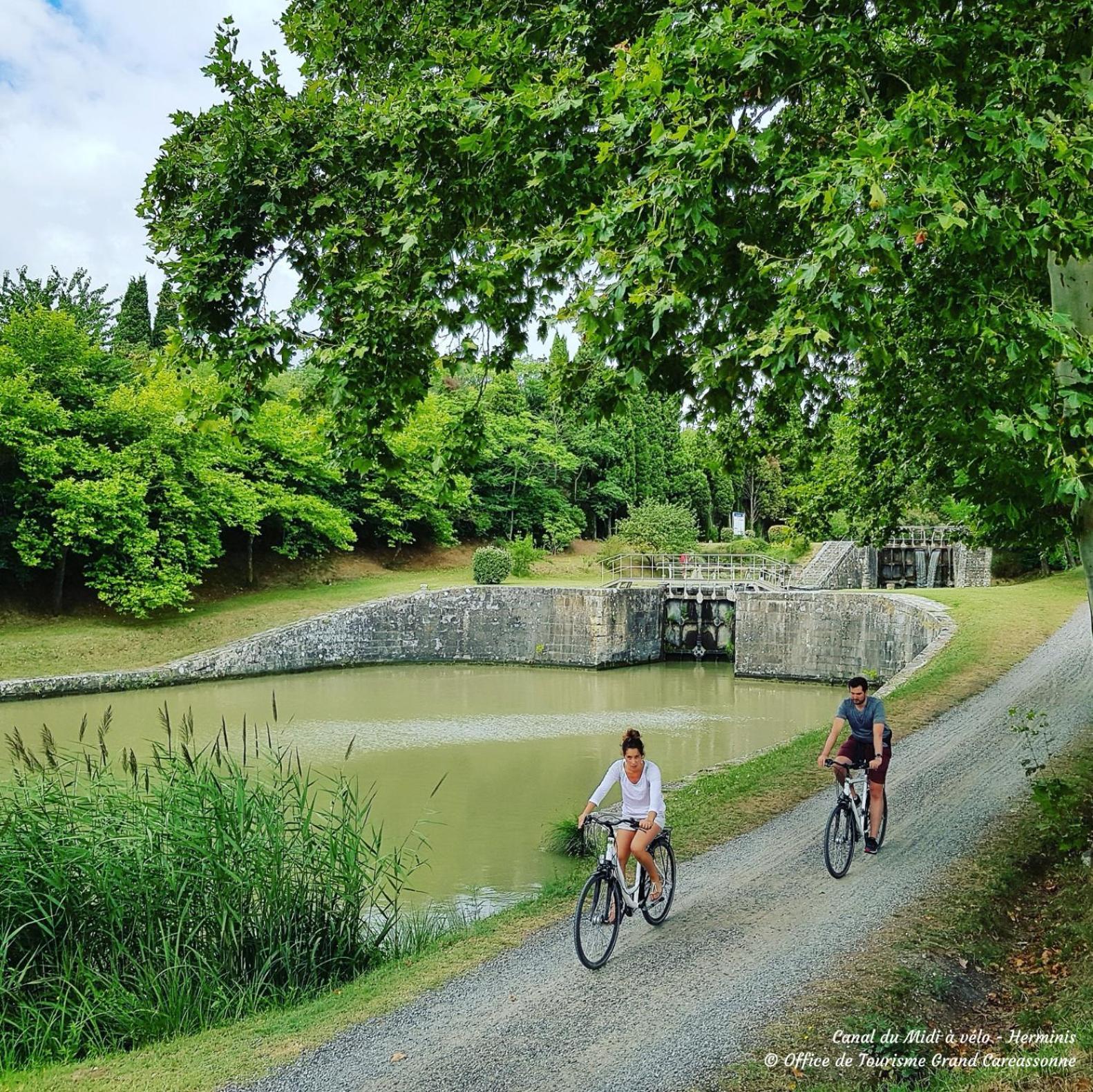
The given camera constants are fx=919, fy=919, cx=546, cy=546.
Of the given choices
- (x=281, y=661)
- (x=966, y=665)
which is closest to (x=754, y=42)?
(x=966, y=665)

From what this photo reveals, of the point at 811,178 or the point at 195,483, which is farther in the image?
the point at 195,483

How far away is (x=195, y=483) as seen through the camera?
97.2ft

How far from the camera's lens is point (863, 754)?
7574mm

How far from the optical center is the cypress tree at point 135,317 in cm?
3891

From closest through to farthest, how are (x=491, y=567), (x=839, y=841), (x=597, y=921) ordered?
(x=597, y=921)
(x=839, y=841)
(x=491, y=567)

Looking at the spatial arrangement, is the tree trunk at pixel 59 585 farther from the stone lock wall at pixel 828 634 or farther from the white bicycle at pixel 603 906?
the white bicycle at pixel 603 906

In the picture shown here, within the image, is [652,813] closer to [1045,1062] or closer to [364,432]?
[1045,1062]

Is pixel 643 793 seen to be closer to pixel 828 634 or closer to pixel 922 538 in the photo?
pixel 828 634

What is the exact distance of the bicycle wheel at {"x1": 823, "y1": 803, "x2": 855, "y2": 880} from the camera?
7.36 metres

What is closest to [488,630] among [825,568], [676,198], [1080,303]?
[825,568]

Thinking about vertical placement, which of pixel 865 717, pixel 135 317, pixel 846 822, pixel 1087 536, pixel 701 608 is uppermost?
pixel 135 317

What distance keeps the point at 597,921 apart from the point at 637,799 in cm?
81

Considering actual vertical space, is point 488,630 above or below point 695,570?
below

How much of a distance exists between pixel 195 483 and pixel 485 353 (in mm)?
24852
